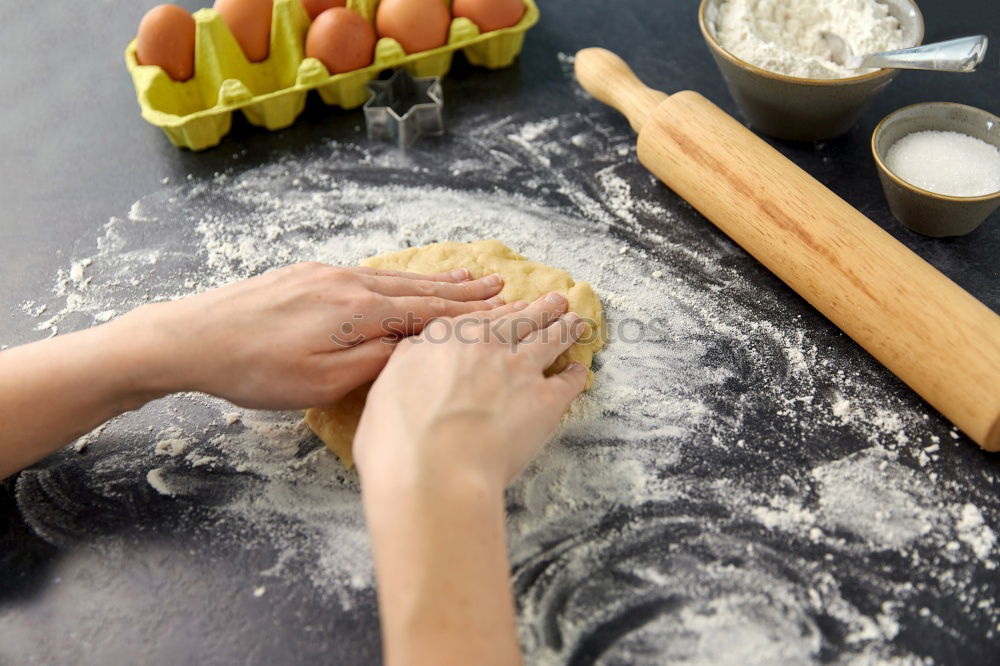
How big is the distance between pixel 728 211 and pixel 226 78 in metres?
1.11

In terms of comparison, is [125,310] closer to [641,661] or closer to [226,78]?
[226,78]

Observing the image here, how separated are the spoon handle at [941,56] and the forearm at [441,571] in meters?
1.12

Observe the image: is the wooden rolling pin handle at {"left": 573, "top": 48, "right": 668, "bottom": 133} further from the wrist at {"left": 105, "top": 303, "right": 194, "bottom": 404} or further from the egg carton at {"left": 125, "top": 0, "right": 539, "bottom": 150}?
the wrist at {"left": 105, "top": 303, "right": 194, "bottom": 404}

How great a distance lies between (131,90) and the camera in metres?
1.96

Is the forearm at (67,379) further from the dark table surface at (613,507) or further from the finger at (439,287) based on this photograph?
the finger at (439,287)

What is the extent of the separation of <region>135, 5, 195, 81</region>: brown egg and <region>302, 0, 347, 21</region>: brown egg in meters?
0.26

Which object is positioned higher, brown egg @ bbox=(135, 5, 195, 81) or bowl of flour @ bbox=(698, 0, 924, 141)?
brown egg @ bbox=(135, 5, 195, 81)

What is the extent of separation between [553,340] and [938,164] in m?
0.83

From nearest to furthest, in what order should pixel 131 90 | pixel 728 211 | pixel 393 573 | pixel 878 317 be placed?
pixel 393 573 → pixel 878 317 → pixel 728 211 → pixel 131 90

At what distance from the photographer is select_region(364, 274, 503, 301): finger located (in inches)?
51.1

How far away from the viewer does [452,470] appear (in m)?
1.03

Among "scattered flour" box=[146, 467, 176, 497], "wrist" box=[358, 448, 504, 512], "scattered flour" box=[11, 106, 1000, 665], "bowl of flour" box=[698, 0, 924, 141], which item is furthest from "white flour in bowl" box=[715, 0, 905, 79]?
"scattered flour" box=[146, 467, 176, 497]

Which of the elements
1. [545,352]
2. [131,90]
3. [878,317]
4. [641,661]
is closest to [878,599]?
[641,661]

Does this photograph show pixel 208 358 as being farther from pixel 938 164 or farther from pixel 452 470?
pixel 938 164
